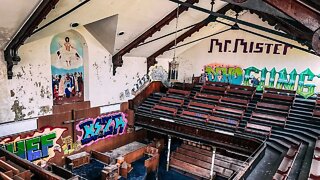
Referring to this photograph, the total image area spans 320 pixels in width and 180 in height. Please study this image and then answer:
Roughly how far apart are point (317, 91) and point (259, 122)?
4.74m

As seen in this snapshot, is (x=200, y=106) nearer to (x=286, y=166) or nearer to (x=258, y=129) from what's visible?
(x=258, y=129)

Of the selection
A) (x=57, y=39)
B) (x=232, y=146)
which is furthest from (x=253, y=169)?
(x=57, y=39)

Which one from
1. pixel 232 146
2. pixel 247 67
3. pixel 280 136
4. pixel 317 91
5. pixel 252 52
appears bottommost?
pixel 232 146

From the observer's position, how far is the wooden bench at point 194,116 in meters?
10.9

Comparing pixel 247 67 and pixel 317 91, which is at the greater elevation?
pixel 247 67

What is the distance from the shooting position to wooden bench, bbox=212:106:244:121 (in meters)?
10.6

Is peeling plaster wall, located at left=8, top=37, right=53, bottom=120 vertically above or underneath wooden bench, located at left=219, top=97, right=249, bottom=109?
above

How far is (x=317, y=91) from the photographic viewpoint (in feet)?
39.4

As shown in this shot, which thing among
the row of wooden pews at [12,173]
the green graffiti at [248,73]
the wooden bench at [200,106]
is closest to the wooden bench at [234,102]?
the wooden bench at [200,106]

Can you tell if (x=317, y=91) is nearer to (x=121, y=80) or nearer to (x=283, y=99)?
(x=283, y=99)

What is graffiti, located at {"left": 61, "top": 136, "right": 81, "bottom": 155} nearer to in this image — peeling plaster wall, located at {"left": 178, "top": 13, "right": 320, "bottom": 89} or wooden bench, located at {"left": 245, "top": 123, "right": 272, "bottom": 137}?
wooden bench, located at {"left": 245, "top": 123, "right": 272, "bottom": 137}

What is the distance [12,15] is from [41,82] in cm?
303

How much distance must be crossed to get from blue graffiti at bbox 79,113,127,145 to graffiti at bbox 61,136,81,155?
298mm

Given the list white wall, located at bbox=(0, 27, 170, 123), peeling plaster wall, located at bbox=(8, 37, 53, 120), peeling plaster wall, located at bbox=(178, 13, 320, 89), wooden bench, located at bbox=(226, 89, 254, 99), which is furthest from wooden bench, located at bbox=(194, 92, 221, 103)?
peeling plaster wall, located at bbox=(8, 37, 53, 120)
